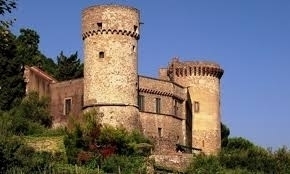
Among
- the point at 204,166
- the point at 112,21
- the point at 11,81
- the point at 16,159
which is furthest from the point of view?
the point at 11,81

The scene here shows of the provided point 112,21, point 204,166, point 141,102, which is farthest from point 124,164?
point 112,21

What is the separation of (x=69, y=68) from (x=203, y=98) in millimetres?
11627

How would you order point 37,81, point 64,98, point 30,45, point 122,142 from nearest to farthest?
point 122,142
point 64,98
point 37,81
point 30,45

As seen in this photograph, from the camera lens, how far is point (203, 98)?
51906 mm

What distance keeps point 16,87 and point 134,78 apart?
9.12m

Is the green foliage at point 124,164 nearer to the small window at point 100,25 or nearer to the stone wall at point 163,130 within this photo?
the stone wall at point 163,130

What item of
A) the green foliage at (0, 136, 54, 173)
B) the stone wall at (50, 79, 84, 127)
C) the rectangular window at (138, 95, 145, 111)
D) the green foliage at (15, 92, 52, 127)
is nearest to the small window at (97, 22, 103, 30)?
the stone wall at (50, 79, 84, 127)

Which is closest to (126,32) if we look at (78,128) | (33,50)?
(78,128)

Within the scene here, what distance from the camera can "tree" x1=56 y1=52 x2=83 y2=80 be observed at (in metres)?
57.3

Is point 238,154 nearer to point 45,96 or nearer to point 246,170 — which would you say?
point 246,170

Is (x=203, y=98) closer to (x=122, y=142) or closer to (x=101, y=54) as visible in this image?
(x=101, y=54)

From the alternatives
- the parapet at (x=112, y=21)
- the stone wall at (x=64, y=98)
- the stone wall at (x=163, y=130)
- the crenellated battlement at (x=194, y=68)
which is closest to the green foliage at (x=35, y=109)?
the stone wall at (x=64, y=98)

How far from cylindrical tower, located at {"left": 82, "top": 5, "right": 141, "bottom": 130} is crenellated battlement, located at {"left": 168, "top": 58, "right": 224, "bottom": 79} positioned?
26.2 ft

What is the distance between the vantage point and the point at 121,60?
43.8 m
